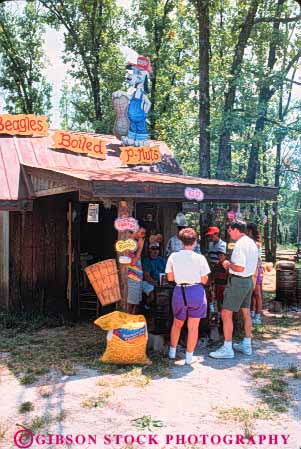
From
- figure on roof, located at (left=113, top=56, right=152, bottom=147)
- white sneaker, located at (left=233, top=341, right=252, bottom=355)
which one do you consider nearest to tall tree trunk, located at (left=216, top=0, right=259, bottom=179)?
figure on roof, located at (left=113, top=56, right=152, bottom=147)

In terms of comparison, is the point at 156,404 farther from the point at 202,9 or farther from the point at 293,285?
the point at 202,9

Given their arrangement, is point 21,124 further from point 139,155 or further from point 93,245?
point 93,245

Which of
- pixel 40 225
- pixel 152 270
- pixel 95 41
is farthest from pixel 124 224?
pixel 95 41

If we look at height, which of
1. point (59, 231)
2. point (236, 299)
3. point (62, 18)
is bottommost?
point (236, 299)

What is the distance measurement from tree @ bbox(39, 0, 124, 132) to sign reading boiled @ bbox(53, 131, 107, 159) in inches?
448

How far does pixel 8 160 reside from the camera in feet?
29.3

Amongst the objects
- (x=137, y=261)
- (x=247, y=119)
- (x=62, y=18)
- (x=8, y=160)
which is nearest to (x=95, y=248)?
(x=8, y=160)

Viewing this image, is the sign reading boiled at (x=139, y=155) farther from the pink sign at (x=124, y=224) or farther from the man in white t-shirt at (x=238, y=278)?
the man in white t-shirt at (x=238, y=278)

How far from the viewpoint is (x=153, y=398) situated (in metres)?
4.58

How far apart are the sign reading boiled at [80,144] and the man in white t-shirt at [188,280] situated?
4.55 metres

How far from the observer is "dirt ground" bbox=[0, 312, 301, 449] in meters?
3.81

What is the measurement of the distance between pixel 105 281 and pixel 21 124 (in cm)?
455

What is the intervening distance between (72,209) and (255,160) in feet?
27.8

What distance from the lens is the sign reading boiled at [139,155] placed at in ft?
31.1
